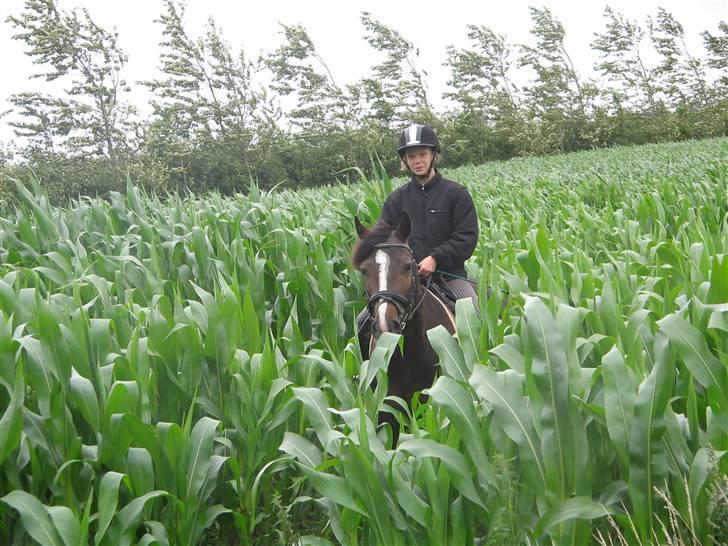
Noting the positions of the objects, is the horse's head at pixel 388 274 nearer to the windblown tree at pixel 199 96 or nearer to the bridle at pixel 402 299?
the bridle at pixel 402 299

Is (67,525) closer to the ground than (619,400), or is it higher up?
closer to the ground

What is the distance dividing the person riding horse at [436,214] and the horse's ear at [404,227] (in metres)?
0.46

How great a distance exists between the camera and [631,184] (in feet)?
44.2

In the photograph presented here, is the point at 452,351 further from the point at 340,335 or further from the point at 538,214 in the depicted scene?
the point at 538,214

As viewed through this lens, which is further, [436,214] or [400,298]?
[436,214]

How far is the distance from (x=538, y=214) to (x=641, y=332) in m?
6.77

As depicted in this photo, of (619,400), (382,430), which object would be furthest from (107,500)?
(619,400)

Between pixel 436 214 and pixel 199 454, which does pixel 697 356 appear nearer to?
pixel 199 454

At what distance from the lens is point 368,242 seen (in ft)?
16.5

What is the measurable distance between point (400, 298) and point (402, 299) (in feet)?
0.06

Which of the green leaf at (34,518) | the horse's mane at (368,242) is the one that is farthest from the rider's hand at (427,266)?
the green leaf at (34,518)

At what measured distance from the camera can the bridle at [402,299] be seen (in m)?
4.70

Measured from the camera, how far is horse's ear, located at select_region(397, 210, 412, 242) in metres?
5.16

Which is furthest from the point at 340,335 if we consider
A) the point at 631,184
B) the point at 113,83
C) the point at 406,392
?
the point at 113,83
